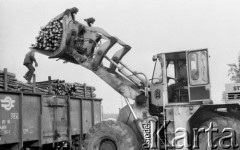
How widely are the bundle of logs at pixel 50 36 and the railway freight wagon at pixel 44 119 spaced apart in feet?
4.60

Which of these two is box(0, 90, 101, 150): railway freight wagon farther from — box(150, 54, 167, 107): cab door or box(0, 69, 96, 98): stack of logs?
box(150, 54, 167, 107): cab door

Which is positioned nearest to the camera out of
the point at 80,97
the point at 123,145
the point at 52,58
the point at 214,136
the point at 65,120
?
the point at 214,136

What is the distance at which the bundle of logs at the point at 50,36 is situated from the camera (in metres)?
8.18

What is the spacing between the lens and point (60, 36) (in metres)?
8.20

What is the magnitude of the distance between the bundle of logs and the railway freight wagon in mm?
1401

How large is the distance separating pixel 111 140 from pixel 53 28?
301 cm

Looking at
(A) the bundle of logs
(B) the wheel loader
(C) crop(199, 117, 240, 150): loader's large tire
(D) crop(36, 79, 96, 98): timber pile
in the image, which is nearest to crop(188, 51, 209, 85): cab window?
(B) the wheel loader

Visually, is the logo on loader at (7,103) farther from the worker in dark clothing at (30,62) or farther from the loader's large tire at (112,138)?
the loader's large tire at (112,138)

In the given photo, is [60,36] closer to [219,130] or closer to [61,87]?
[61,87]

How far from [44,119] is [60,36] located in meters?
2.77

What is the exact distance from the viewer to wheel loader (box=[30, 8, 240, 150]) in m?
7.16

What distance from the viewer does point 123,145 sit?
779 centimetres

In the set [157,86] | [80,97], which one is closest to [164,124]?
[157,86]

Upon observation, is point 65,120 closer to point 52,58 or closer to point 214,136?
point 52,58
